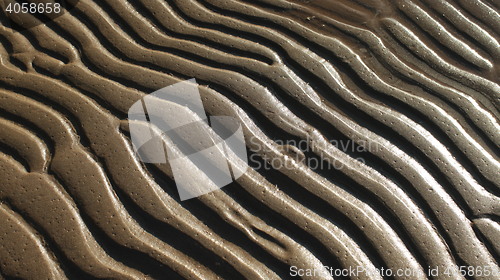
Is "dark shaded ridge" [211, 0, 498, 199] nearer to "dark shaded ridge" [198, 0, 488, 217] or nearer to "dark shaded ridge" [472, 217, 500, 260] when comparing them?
"dark shaded ridge" [198, 0, 488, 217]

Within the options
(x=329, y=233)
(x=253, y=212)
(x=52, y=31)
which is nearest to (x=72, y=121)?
(x=52, y=31)

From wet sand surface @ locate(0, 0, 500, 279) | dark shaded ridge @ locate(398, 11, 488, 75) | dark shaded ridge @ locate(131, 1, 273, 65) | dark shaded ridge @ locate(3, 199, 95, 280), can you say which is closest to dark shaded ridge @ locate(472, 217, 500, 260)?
wet sand surface @ locate(0, 0, 500, 279)

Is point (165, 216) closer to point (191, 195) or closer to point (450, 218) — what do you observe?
point (191, 195)

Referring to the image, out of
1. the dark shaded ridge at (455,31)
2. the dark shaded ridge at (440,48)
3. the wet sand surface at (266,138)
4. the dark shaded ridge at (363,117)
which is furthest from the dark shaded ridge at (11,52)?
the dark shaded ridge at (455,31)

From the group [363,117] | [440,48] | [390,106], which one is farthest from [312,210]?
[440,48]

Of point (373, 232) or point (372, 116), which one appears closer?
point (373, 232)

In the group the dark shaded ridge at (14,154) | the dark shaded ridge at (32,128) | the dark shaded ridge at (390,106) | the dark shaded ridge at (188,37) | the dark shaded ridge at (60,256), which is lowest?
the dark shaded ridge at (60,256)

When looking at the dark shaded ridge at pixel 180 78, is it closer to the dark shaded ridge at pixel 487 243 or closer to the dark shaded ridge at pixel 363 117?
the dark shaded ridge at pixel 363 117
